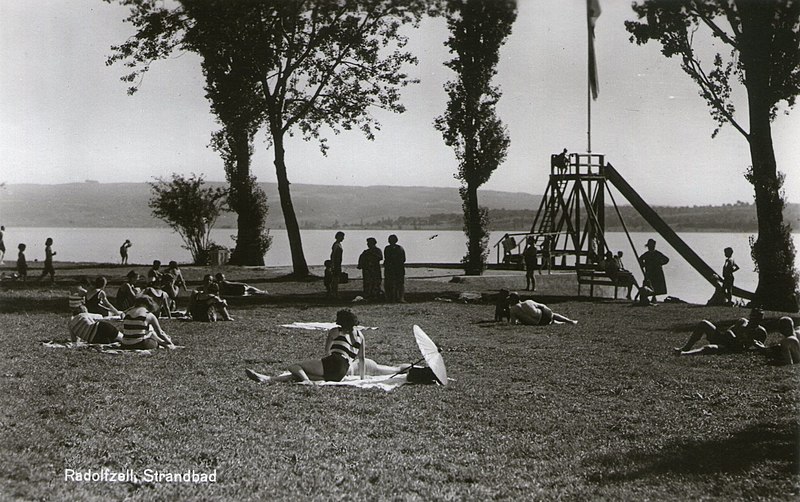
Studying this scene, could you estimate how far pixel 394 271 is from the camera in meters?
21.8

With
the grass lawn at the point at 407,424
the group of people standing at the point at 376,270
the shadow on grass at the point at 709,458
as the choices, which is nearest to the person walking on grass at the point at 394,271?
the group of people standing at the point at 376,270

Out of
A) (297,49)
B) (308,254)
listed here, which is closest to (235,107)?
(297,49)

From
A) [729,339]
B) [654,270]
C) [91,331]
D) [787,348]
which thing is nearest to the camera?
[787,348]

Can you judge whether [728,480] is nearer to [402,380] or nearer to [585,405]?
[585,405]

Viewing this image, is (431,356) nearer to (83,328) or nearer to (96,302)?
(83,328)

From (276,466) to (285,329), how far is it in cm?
902

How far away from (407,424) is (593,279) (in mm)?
20557

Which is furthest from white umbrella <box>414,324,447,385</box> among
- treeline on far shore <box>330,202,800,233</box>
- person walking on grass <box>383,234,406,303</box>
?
treeline on far shore <box>330,202,800,233</box>

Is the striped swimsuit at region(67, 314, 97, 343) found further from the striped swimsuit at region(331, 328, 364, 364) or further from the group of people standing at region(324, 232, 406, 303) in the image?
the group of people standing at region(324, 232, 406, 303)

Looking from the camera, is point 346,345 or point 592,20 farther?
point 592,20

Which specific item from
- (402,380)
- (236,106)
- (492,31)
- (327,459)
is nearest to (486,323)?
(402,380)

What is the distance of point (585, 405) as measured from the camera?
31.9 ft

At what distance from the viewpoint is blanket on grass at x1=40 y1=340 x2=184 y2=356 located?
12.2 meters

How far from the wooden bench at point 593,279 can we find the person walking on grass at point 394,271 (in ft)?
26.8
